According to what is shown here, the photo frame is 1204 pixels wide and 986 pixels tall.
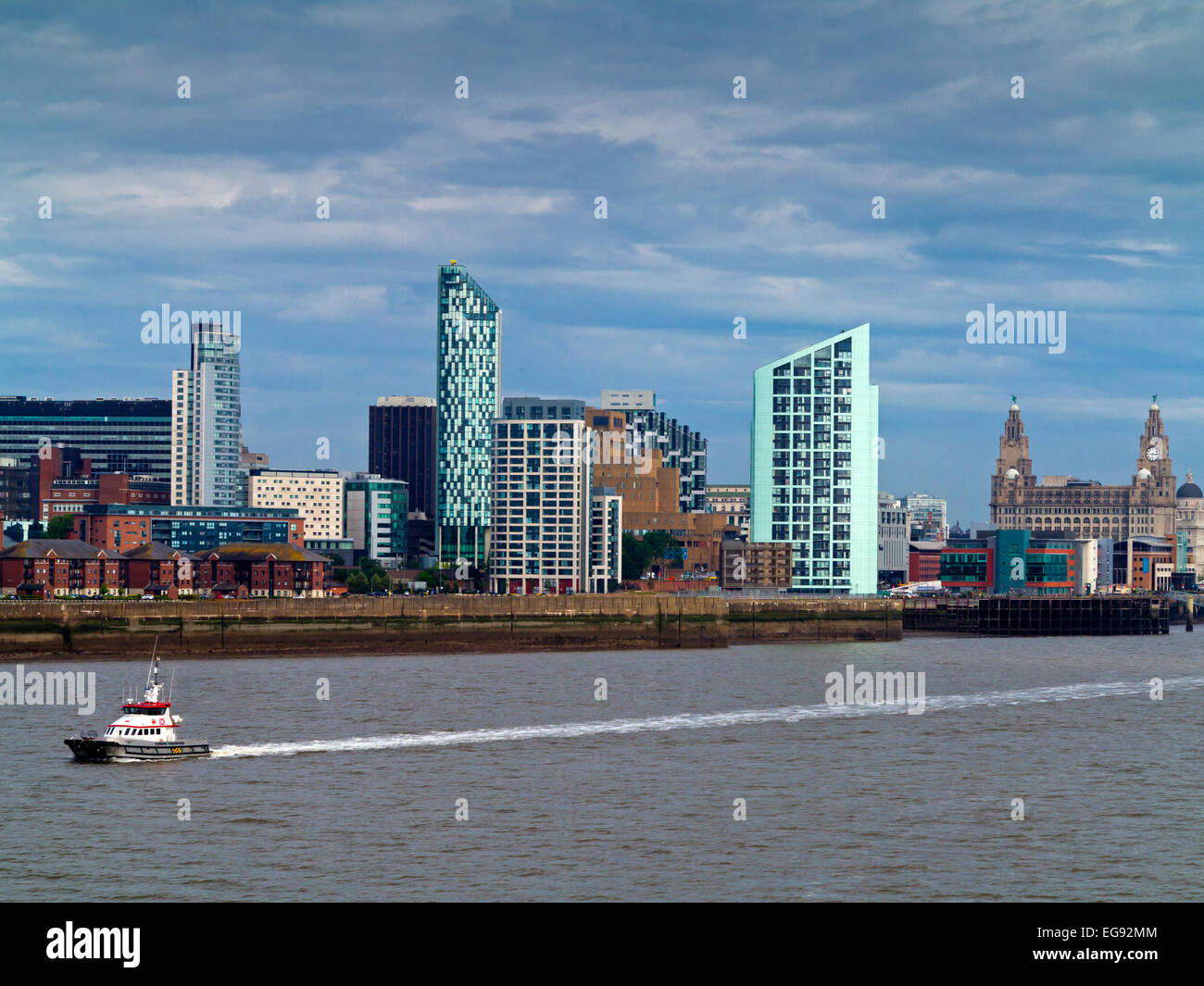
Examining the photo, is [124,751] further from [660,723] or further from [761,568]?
[761,568]

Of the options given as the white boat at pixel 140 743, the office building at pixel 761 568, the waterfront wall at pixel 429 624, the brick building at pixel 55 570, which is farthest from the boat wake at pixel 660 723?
the brick building at pixel 55 570

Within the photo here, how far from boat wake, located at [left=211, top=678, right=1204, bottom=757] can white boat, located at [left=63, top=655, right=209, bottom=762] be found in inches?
58.9

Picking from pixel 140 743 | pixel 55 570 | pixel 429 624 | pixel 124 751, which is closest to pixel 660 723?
pixel 140 743

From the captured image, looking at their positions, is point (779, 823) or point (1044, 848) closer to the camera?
point (1044, 848)

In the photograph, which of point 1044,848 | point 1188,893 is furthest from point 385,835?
point 1188,893

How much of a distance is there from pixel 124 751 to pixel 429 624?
74.7 m

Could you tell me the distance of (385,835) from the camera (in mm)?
44250

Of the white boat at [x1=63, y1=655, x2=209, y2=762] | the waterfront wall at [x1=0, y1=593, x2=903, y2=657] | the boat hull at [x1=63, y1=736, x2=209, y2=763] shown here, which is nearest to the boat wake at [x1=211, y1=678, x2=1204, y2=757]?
the boat hull at [x1=63, y1=736, x2=209, y2=763]

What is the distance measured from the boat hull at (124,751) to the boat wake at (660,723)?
4.15 ft

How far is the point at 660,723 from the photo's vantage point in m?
73.2

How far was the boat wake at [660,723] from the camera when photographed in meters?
62.3

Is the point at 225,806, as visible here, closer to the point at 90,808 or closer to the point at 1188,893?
the point at 90,808

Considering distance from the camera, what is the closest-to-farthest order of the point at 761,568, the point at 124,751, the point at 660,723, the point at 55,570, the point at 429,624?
1. the point at 124,751
2. the point at 660,723
3. the point at 429,624
4. the point at 55,570
5. the point at 761,568
